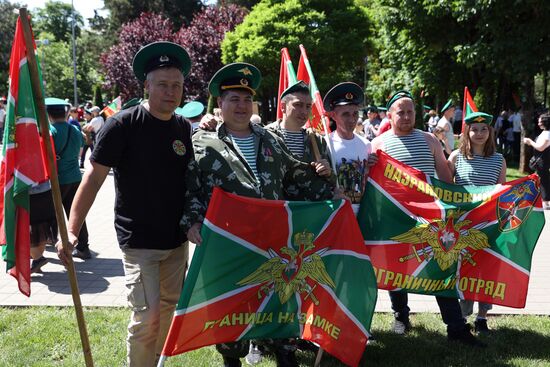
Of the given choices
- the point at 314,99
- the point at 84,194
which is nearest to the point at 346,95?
the point at 314,99

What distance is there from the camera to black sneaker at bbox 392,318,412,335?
487 centimetres

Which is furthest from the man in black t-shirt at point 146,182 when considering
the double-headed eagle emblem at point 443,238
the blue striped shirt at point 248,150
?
the double-headed eagle emblem at point 443,238

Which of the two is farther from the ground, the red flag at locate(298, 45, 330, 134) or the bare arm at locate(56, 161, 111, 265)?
the red flag at locate(298, 45, 330, 134)

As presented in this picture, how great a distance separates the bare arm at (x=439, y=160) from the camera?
4805mm

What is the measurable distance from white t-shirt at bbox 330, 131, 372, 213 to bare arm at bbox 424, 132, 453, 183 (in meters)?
0.66

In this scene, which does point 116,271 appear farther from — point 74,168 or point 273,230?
point 273,230

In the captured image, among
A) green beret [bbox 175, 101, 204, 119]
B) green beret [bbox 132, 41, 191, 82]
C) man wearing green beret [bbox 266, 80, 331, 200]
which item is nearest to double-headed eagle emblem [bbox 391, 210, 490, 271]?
man wearing green beret [bbox 266, 80, 331, 200]

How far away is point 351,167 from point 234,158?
139 centimetres

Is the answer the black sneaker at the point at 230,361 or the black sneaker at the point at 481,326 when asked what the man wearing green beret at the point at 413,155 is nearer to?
the black sneaker at the point at 481,326

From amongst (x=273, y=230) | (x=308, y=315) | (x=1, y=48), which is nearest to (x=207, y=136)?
(x=273, y=230)

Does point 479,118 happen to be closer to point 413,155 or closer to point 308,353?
point 413,155

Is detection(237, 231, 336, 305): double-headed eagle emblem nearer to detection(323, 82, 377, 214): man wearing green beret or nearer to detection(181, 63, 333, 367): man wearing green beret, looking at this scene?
detection(181, 63, 333, 367): man wearing green beret

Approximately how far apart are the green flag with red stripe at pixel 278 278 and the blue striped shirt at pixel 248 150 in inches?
10.8

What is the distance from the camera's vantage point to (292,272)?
11.9ft
